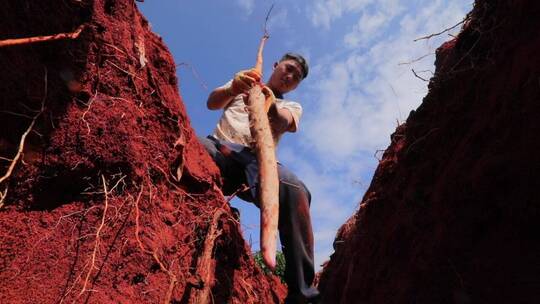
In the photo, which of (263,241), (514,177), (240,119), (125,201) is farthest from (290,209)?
(514,177)

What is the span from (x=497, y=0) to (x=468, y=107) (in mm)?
849

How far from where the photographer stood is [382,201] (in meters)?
3.83

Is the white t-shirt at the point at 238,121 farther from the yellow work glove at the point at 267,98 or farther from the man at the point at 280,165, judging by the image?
the yellow work glove at the point at 267,98

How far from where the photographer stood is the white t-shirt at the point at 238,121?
314 centimetres

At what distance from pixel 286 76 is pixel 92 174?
1.70 m

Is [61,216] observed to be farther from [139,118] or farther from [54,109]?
[139,118]

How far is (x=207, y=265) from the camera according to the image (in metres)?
2.22

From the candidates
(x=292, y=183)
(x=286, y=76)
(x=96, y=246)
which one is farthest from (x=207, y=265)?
(x=286, y=76)

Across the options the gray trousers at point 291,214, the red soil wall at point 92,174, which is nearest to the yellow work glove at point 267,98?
the gray trousers at point 291,214

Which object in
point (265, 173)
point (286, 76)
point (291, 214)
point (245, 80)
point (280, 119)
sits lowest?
point (291, 214)

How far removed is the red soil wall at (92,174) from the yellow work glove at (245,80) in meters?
0.56

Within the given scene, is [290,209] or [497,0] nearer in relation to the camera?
[290,209]

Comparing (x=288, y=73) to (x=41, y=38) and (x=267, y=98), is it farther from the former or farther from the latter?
(x=41, y=38)

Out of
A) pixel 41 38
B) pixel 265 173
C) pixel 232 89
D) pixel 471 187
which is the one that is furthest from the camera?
pixel 232 89
